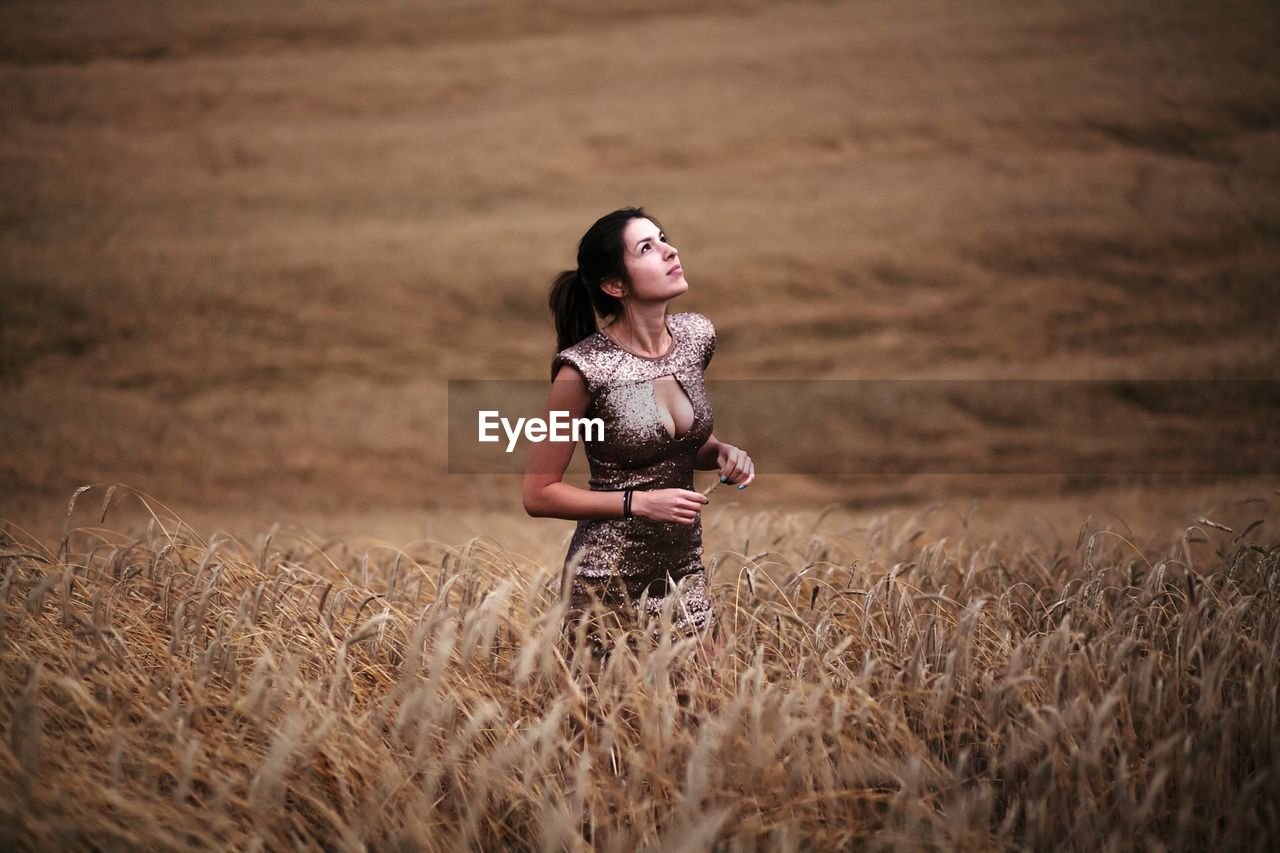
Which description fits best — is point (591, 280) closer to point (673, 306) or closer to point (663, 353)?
point (663, 353)

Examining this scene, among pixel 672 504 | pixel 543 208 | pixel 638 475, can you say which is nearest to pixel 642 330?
pixel 638 475

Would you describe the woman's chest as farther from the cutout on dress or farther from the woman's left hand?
the woman's left hand

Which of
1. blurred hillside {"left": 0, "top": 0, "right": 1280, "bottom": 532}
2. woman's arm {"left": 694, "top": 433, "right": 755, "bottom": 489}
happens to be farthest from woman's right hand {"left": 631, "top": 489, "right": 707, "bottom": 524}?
blurred hillside {"left": 0, "top": 0, "right": 1280, "bottom": 532}

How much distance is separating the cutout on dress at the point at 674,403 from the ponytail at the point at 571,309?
0.89 ft

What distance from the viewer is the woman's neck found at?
110 inches

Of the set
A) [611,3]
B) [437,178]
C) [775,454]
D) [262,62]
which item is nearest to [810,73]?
[611,3]

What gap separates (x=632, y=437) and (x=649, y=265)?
1.41ft

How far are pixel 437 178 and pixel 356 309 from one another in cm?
217

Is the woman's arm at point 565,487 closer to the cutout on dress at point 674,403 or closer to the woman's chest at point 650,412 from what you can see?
the woman's chest at point 650,412

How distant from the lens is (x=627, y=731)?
2682 mm

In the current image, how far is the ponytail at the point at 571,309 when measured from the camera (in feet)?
A: 9.61

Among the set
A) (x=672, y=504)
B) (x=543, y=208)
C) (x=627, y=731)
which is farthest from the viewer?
Result: (x=543, y=208)

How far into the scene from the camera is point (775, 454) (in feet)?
34.0

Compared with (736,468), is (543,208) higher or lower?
higher
